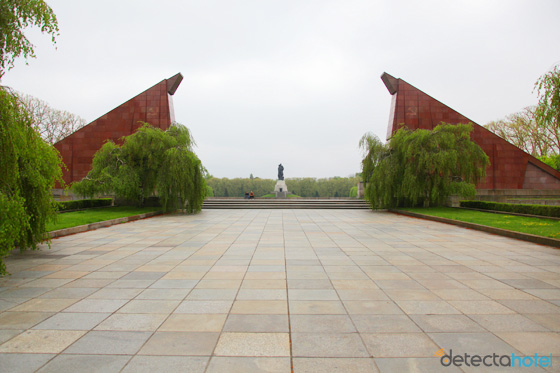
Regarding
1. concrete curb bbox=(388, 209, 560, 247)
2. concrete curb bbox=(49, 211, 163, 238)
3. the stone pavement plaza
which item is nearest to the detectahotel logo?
the stone pavement plaza

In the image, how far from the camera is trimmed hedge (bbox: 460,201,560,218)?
10789mm

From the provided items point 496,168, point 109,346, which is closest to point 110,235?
point 109,346

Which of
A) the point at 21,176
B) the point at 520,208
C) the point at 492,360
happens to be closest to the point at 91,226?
the point at 21,176

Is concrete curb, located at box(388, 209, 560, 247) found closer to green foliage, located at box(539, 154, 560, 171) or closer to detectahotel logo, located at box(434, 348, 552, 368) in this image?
detectahotel logo, located at box(434, 348, 552, 368)

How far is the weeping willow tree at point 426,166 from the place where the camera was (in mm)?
15211

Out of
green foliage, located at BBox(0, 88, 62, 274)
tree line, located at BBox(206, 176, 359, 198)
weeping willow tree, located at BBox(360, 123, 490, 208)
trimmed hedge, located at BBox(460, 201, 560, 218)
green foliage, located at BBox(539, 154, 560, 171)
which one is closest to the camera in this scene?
green foliage, located at BBox(0, 88, 62, 274)

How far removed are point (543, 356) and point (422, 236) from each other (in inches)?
252

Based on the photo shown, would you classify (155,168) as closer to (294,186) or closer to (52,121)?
(52,121)

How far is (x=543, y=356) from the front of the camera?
7.65ft

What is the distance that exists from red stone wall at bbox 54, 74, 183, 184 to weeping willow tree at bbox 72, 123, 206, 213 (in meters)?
7.05

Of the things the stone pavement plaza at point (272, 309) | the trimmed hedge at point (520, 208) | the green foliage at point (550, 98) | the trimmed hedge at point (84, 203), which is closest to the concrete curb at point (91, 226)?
the stone pavement plaza at point (272, 309)

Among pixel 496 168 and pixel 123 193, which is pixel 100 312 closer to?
pixel 123 193

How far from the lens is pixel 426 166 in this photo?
15.1 meters

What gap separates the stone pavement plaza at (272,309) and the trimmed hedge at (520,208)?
19.2 feet
